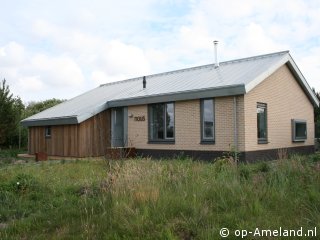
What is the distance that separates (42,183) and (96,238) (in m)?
4.44

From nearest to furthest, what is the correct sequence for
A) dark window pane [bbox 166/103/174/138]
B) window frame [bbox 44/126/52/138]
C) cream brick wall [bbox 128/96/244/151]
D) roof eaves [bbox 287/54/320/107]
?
cream brick wall [bbox 128/96/244/151]
dark window pane [bbox 166/103/174/138]
roof eaves [bbox 287/54/320/107]
window frame [bbox 44/126/52/138]

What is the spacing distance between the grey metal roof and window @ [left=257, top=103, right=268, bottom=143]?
Answer: 1416 millimetres

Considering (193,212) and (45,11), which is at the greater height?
(45,11)

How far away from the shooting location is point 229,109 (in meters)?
15.8

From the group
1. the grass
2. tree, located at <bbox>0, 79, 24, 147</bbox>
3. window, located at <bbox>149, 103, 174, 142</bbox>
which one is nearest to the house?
window, located at <bbox>149, 103, 174, 142</bbox>

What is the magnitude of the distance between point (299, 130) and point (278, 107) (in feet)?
8.66

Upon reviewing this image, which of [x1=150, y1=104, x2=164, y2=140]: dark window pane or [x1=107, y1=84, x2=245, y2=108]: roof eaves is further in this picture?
[x1=150, y1=104, x2=164, y2=140]: dark window pane

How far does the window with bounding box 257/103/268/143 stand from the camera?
55.0ft

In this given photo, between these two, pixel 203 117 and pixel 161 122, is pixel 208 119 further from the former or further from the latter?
pixel 161 122

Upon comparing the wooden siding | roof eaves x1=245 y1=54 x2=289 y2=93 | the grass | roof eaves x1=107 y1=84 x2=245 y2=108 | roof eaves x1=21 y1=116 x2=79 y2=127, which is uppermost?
roof eaves x1=245 y1=54 x2=289 y2=93

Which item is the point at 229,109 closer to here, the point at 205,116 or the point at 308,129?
the point at 205,116

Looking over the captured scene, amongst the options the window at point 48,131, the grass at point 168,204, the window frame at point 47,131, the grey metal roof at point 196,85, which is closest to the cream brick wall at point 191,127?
the grey metal roof at point 196,85

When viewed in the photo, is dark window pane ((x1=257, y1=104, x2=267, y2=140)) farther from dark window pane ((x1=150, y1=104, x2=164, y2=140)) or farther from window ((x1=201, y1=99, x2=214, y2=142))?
dark window pane ((x1=150, y1=104, x2=164, y2=140))

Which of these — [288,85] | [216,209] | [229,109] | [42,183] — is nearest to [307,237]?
[216,209]
